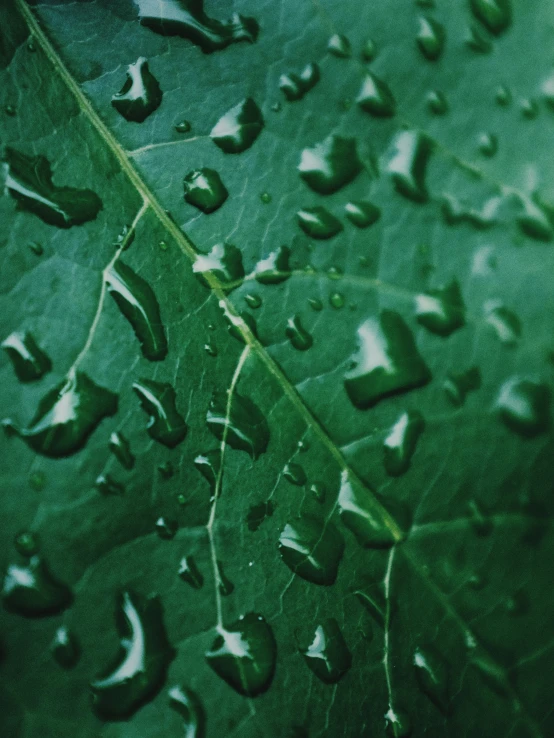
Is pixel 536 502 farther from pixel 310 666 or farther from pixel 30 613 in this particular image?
pixel 30 613

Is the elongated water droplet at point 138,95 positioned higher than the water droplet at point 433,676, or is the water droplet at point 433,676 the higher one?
the elongated water droplet at point 138,95

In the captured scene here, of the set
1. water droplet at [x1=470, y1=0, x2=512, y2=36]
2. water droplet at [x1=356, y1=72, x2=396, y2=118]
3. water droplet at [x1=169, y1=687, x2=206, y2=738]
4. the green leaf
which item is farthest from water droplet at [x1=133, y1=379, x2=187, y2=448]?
water droplet at [x1=470, y1=0, x2=512, y2=36]

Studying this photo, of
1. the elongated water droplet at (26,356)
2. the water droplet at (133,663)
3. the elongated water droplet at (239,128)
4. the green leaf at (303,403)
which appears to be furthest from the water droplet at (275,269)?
the water droplet at (133,663)

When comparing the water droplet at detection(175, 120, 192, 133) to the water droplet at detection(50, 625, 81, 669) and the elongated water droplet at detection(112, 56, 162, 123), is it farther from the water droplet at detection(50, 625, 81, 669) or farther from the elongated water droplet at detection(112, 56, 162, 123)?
Answer: the water droplet at detection(50, 625, 81, 669)

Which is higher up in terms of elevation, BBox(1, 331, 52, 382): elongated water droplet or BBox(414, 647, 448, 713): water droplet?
BBox(1, 331, 52, 382): elongated water droplet

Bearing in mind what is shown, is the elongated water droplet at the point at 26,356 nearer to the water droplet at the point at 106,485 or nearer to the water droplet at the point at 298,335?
the water droplet at the point at 106,485

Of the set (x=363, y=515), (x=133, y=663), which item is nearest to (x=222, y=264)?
(x=363, y=515)

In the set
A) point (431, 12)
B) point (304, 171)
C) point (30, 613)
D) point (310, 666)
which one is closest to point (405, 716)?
point (310, 666)

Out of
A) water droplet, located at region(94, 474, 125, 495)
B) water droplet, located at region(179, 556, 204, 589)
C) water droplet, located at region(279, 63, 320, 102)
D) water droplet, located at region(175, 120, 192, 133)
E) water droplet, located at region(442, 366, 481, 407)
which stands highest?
water droplet, located at region(279, 63, 320, 102)
